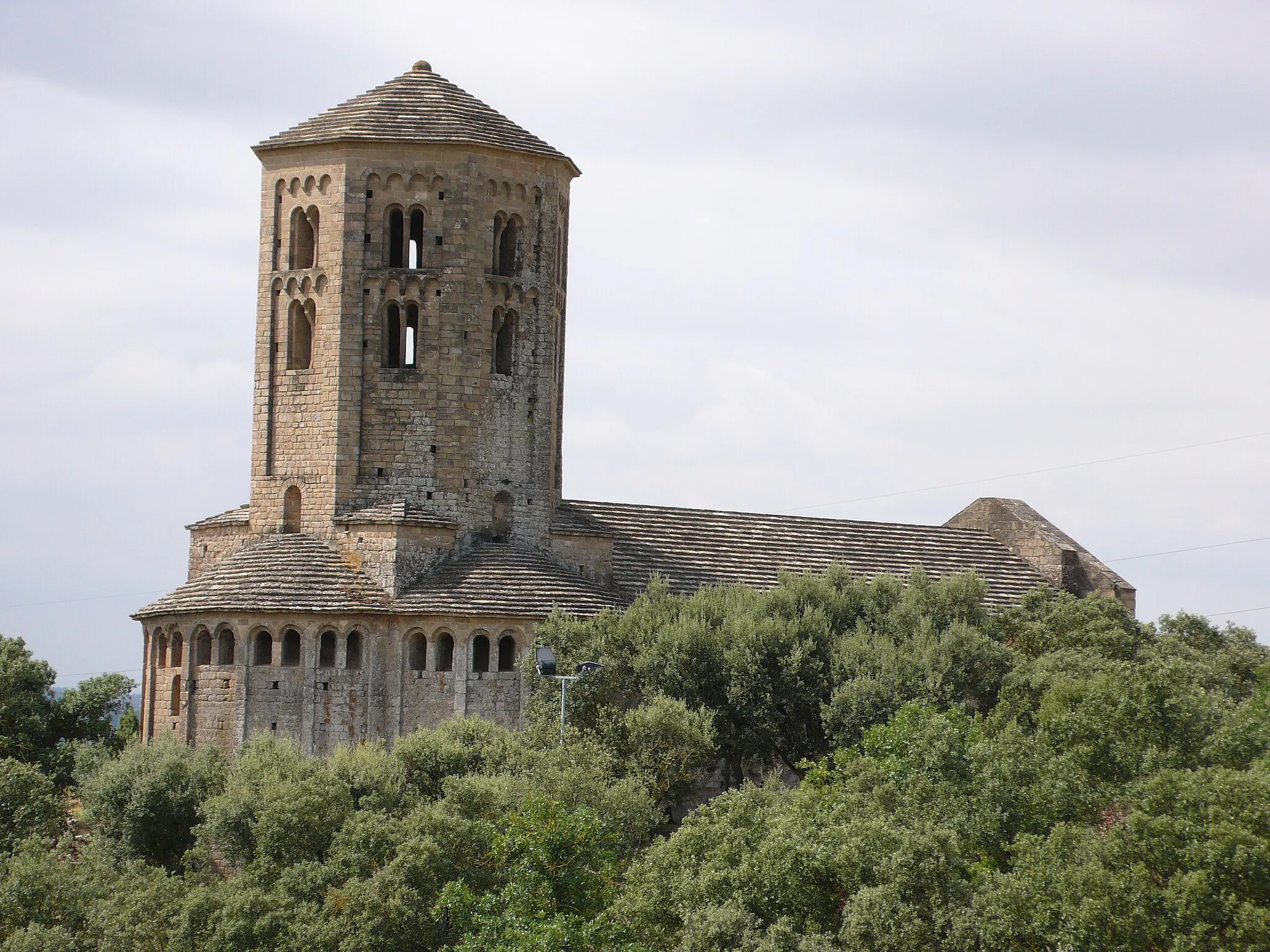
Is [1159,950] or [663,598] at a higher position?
[663,598]

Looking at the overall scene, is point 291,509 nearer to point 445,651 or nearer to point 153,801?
point 445,651

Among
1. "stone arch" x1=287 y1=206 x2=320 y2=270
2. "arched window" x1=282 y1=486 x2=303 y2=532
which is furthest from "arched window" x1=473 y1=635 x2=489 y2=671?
"stone arch" x1=287 y1=206 x2=320 y2=270

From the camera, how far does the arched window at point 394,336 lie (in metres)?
64.1

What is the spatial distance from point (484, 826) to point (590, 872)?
10.6 ft

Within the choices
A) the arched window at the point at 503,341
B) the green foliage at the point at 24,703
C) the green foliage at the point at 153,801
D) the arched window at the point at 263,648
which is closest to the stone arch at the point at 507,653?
the arched window at the point at 263,648

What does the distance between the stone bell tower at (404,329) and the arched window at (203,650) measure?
448 cm

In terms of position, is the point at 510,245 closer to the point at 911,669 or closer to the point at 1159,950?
the point at 911,669

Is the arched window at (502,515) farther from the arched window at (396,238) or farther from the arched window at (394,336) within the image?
the arched window at (396,238)

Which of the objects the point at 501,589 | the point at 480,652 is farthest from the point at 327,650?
the point at 501,589

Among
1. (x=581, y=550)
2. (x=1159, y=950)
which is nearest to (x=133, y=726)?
(x=581, y=550)

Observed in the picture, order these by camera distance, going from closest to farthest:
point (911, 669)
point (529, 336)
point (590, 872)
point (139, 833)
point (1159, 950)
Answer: point (1159, 950), point (590, 872), point (139, 833), point (911, 669), point (529, 336)

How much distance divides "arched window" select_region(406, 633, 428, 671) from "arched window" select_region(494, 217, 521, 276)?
11.1 m

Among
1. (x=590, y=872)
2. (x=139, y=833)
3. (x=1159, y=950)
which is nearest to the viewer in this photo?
(x=1159, y=950)

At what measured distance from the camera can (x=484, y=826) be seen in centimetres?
5106
